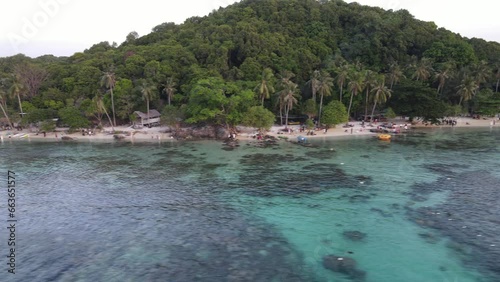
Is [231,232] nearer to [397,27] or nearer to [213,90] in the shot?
[213,90]

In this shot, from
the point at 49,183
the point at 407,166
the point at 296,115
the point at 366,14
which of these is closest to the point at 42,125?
the point at 49,183

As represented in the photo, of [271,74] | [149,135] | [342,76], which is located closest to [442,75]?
[342,76]

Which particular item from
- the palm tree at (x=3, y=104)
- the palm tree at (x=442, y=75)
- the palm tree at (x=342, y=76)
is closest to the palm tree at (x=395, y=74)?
the palm tree at (x=442, y=75)

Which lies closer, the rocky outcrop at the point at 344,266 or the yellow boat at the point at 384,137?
the rocky outcrop at the point at 344,266

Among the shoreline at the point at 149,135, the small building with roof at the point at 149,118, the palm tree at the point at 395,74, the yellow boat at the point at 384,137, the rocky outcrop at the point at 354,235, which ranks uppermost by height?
the palm tree at the point at 395,74

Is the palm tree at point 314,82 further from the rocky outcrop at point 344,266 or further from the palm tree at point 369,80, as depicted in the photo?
the rocky outcrop at point 344,266

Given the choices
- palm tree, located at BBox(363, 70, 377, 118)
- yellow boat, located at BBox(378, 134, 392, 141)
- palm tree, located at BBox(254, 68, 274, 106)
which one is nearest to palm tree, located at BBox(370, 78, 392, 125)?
palm tree, located at BBox(363, 70, 377, 118)

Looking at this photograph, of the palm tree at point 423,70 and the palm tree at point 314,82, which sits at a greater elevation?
the palm tree at point 423,70
